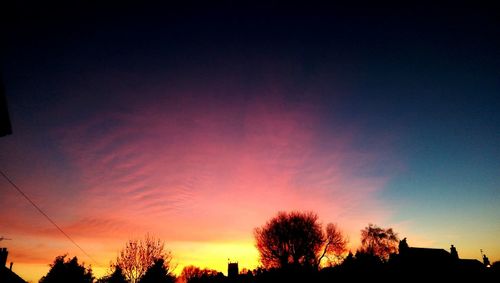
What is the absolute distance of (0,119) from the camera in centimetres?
659

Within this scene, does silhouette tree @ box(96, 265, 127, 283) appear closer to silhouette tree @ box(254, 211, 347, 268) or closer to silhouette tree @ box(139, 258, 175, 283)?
silhouette tree @ box(139, 258, 175, 283)

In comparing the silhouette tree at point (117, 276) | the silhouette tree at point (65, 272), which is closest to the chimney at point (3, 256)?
the silhouette tree at point (65, 272)

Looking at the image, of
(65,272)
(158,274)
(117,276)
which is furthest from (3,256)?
(158,274)

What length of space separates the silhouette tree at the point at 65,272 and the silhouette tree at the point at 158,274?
8.92 m

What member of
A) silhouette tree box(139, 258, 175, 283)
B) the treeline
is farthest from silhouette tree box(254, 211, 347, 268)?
silhouette tree box(139, 258, 175, 283)

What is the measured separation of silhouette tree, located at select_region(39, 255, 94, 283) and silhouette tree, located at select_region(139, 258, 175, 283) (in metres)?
8.92

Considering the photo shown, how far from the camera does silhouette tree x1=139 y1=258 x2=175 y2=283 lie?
36.6 metres

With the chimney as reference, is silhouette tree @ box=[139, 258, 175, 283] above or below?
below

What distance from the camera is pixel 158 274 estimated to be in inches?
1462

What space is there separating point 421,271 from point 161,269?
30908 mm

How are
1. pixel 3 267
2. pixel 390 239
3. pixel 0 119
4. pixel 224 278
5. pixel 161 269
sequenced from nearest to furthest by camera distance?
pixel 0 119
pixel 3 267
pixel 161 269
pixel 224 278
pixel 390 239

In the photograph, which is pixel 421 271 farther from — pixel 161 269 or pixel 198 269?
pixel 198 269

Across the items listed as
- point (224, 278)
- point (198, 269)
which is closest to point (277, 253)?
point (224, 278)

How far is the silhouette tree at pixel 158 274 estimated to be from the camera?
36562 millimetres
